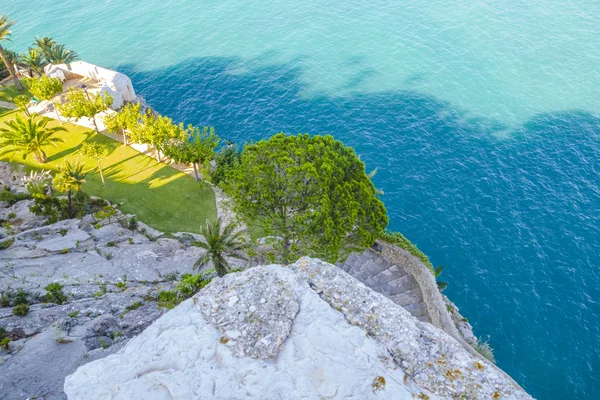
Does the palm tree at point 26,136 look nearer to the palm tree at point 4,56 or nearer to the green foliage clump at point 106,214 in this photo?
the green foliage clump at point 106,214

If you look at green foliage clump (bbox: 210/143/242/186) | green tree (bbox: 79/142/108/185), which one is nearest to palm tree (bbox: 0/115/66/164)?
green tree (bbox: 79/142/108/185)

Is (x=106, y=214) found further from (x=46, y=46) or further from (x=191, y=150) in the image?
(x=46, y=46)

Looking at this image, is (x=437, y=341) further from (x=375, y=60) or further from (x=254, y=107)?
(x=375, y=60)

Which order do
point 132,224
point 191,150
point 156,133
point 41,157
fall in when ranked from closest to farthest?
point 132,224 → point 191,150 → point 156,133 → point 41,157

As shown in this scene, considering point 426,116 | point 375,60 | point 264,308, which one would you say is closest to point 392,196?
point 426,116

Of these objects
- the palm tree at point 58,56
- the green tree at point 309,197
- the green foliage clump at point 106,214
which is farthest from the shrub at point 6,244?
the palm tree at point 58,56

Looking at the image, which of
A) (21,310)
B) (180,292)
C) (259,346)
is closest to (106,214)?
(180,292)
